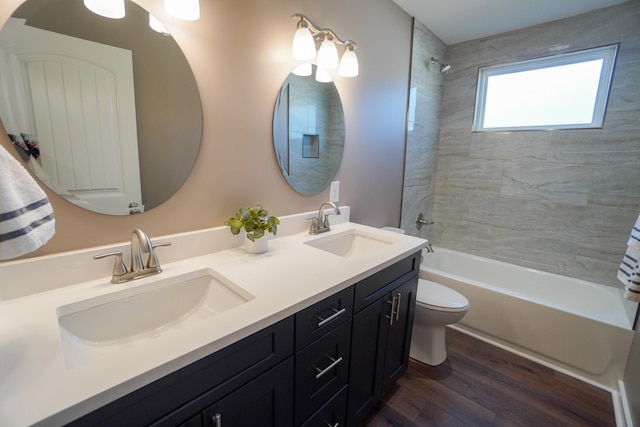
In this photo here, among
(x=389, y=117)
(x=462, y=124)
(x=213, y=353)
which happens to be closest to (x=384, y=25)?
(x=389, y=117)

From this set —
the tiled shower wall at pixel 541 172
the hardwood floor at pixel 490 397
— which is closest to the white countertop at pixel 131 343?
the hardwood floor at pixel 490 397

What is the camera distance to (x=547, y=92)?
2.36 m

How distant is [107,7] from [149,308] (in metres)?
0.97

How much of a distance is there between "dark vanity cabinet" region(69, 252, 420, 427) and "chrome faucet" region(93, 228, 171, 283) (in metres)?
0.48

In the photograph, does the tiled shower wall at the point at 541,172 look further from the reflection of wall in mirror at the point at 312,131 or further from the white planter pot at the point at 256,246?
the white planter pot at the point at 256,246

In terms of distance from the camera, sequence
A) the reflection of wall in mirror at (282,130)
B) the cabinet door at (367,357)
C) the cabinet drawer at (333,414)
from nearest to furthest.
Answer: the cabinet drawer at (333,414), the cabinet door at (367,357), the reflection of wall in mirror at (282,130)

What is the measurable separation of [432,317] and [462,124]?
1.97 meters

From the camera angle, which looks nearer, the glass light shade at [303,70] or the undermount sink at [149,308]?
the undermount sink at [149,308]

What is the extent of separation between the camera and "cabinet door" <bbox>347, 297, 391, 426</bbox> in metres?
1.16

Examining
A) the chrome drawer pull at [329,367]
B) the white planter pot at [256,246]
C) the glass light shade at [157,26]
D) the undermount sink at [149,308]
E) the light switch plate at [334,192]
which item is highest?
the glass light shade at [157,26]

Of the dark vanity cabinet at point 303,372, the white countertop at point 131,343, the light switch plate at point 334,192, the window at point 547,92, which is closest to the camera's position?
the white countertop at point 131,343

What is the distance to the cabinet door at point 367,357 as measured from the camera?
1.16 meters

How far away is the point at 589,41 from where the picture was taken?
2.08 meters

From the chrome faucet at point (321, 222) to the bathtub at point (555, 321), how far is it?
121 centimetres
